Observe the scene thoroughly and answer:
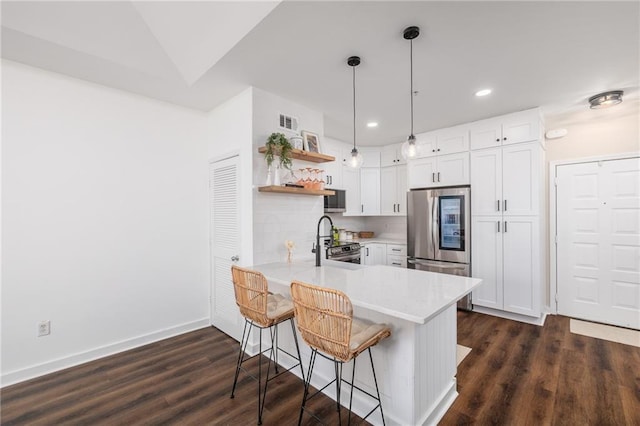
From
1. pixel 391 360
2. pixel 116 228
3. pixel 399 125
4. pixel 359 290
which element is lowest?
pixel 391 360

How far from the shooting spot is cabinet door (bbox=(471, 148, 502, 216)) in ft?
12.0

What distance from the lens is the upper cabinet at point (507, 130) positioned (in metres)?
3.41

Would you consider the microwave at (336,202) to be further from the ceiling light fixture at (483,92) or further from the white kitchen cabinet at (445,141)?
the ceiling light fixture at (483,92)

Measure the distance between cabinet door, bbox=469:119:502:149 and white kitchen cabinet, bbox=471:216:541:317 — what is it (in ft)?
3.18

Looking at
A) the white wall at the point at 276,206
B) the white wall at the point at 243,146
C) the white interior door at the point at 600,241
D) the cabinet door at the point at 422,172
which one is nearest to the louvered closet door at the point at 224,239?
the white wall at the point at 243,146

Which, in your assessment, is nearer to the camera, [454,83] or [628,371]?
[628,371]

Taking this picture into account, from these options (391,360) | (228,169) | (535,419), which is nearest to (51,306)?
(228,169)

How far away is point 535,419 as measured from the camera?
1896 mm

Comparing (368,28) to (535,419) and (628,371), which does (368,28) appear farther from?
(628,371)

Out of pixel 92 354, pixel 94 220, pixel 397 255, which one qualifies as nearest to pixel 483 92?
pixel 397 255

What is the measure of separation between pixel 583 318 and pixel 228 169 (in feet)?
15.8

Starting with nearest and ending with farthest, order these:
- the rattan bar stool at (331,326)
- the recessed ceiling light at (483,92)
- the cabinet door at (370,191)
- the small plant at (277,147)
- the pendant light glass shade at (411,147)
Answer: the rattan bar stool at (331,326) < the pendant light glass shade at (411,147) < the small plant at (277,147) < the recessed ceiling light at (483,92) < the cabinet door at (370,191)

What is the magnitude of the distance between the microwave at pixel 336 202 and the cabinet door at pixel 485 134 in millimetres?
2083

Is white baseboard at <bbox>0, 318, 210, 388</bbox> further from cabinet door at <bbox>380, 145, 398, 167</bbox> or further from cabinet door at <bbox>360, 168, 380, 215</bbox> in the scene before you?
cabinet door at <bbox>380, 145, 398, 167</bbox>
